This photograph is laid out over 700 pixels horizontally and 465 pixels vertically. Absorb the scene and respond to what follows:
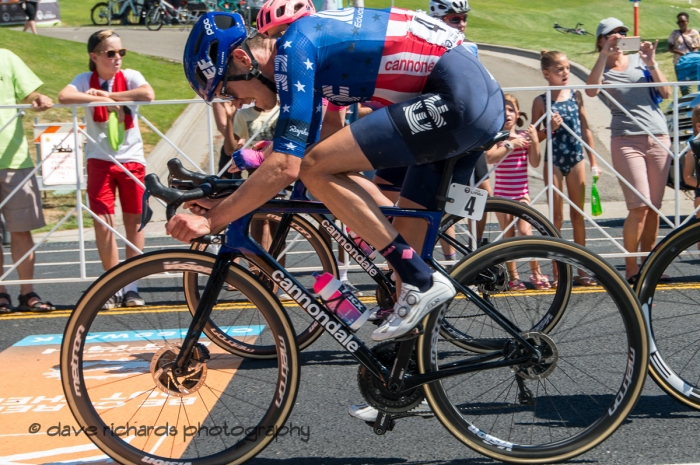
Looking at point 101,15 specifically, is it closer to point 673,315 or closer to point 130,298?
point 130,298

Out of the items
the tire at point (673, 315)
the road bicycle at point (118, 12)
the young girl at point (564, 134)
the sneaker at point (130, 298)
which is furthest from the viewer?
the road bicycle at point (118, 12)

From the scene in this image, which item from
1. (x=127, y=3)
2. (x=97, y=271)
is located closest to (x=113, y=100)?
(x=97, y=271)

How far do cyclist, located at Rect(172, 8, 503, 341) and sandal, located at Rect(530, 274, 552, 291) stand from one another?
931 millimetres

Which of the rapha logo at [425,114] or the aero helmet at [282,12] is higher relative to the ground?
the aero helmet at [282,12]

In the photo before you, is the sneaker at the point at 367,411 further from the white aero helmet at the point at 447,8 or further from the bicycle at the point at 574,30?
the bicycle at the point at 574,30

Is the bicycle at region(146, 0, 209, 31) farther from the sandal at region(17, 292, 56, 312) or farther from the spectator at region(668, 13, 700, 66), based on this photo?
the sandal at region(17, 292, 56, 312)

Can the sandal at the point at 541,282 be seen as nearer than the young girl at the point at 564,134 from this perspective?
Yes

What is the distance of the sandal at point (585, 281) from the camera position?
3743mm

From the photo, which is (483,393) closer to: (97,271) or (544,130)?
(544,130)

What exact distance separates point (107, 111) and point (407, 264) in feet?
14.2

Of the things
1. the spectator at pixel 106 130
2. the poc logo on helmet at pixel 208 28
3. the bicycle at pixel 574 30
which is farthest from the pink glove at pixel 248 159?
the bicycle at pixel 574 30

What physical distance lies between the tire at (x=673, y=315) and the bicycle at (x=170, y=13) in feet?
94.1

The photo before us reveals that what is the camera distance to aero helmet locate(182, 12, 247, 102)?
11.5ft

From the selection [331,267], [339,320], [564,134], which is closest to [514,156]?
[564,134]
